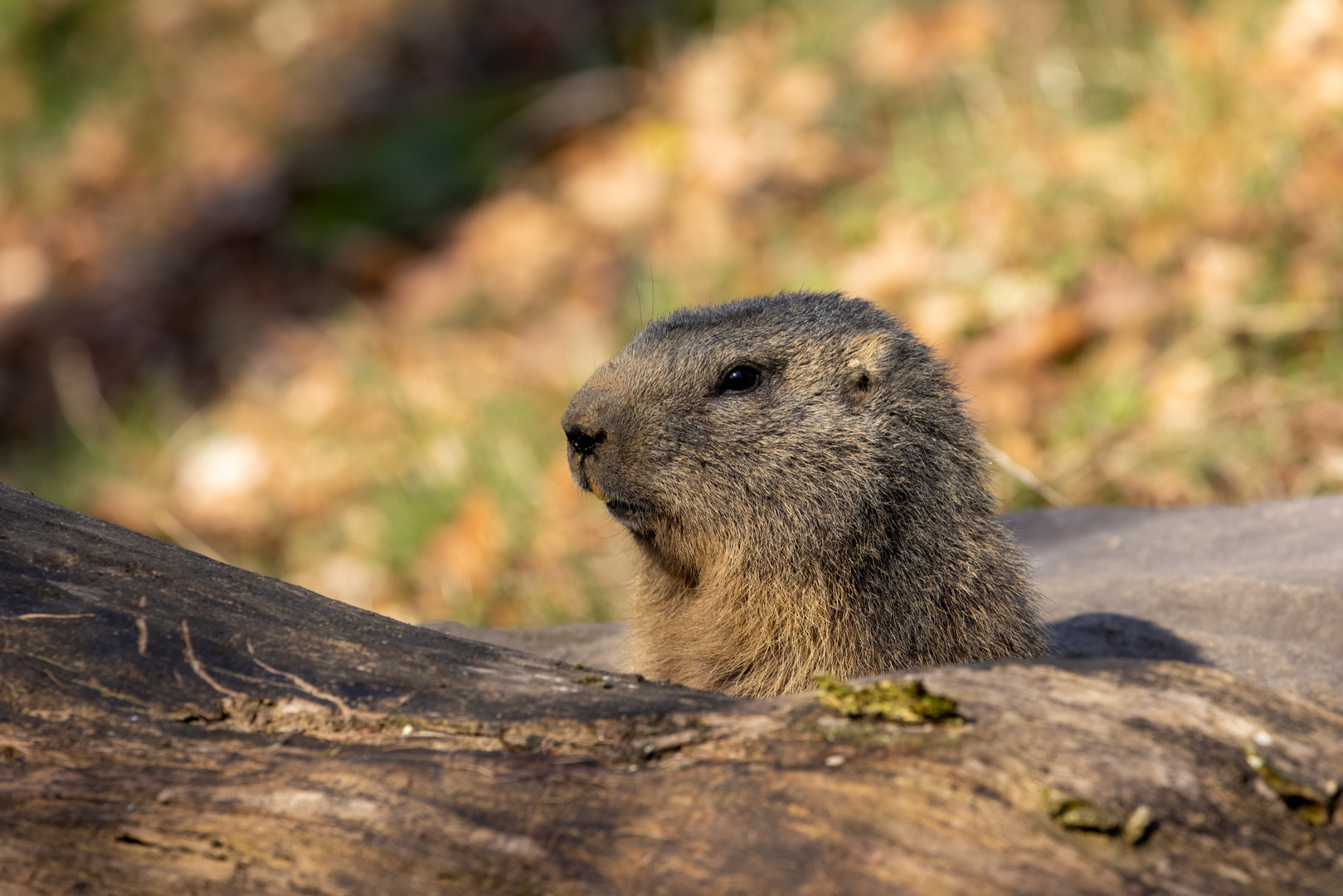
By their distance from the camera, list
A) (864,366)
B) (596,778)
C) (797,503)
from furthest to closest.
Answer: (864,366)
(797,503)
(596,778)

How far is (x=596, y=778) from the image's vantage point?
2445 millimetres

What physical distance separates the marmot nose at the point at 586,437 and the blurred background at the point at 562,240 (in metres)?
1.99

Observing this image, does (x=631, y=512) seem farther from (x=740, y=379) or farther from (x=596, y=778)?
(x=596, y=778)

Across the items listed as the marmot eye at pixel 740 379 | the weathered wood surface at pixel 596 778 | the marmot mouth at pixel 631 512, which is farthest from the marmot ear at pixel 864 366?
the weathered wood surface at pixel 596 778

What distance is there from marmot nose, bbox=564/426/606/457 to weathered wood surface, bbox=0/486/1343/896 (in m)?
1.13

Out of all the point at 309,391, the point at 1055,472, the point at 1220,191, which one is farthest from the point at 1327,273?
the point at 309,391

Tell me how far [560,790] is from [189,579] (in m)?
1.20

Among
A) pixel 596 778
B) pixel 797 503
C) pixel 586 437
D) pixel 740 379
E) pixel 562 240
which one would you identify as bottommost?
pixel 596 778

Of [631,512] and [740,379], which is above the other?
[740,379]

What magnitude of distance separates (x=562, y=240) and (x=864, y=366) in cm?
738

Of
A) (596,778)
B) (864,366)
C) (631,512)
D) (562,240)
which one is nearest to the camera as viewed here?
(596,778)

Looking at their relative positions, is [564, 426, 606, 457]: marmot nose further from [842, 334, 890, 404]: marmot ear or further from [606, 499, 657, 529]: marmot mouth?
[842, 334, 890, 404]: marmot ear

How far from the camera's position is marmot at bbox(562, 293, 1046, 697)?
3656mm

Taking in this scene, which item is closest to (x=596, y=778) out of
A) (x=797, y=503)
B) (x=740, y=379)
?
(x=797, y=503)
